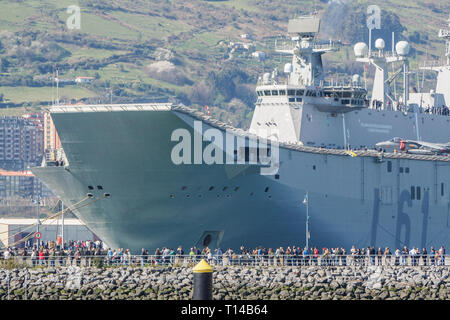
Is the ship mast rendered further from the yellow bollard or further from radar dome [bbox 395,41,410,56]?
the yellow bollard

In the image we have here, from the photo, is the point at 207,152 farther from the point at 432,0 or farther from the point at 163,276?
the point at 432,0

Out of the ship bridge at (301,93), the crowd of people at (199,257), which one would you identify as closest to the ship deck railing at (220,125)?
the ship bridge at (301,93)

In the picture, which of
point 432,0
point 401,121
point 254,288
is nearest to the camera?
point 254,288

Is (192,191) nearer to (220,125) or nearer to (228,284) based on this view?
(220,125)

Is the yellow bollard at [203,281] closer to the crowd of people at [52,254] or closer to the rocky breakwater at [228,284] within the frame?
the rocky breakwater at [228,284]

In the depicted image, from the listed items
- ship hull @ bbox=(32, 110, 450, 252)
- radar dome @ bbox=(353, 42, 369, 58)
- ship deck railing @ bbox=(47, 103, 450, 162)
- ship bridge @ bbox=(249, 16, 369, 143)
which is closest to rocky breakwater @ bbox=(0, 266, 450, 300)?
ship hull @ bbox=(32, 110, 450, 252)
